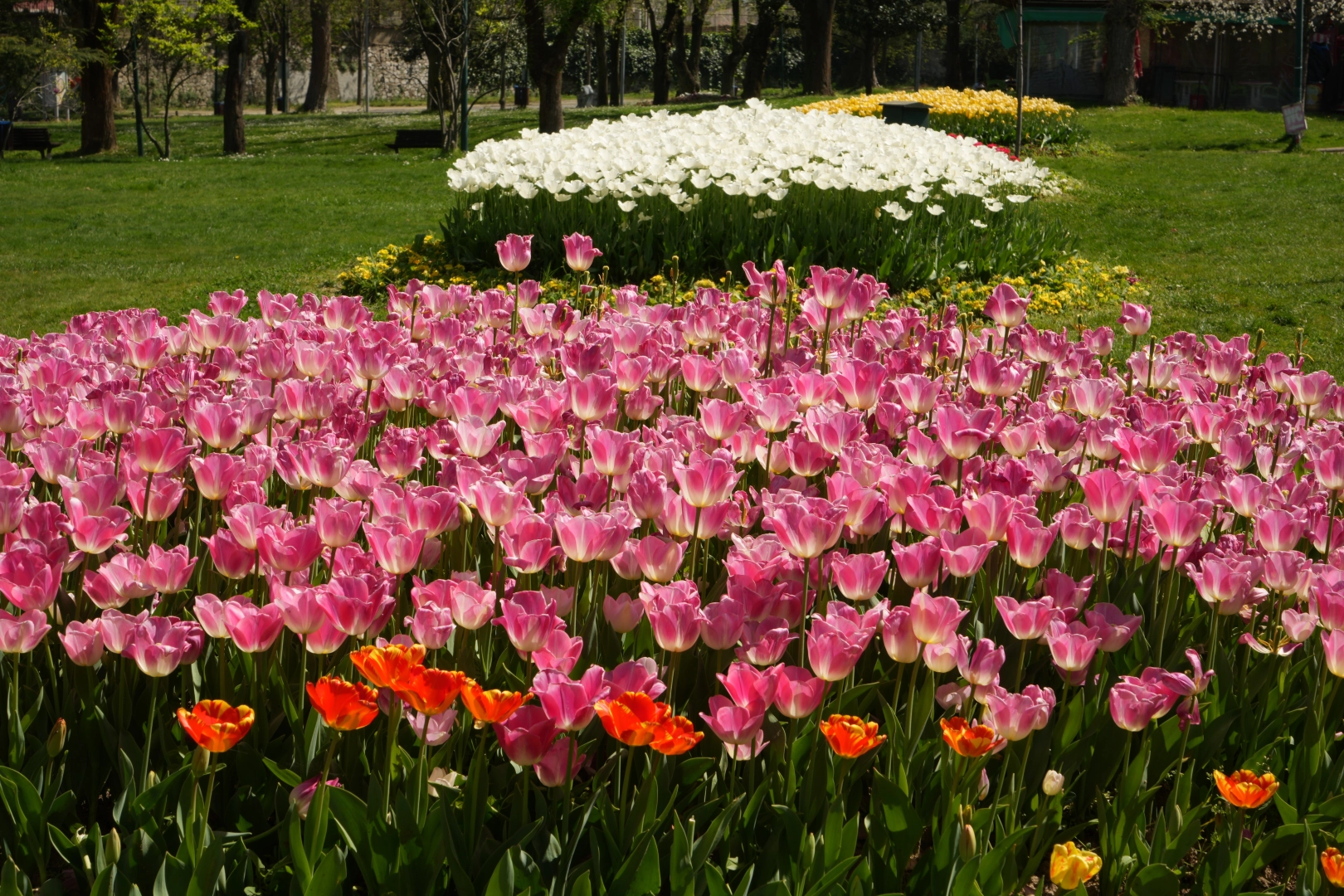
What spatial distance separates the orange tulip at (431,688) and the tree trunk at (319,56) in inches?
1669

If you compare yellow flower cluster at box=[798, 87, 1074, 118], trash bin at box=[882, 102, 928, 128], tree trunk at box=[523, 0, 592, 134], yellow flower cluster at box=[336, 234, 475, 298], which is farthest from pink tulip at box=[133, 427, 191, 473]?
yellow flower cluster at box=[798, 87, 1074, 118]

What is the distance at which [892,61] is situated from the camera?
58000 mm

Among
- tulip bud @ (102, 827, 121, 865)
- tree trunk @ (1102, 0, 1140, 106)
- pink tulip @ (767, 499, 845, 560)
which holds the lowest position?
tulip bud @ (102, 827, 121, 865)

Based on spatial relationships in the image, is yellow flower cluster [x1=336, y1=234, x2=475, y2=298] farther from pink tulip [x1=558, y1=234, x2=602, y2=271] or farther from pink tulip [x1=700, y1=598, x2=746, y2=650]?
pink tulip [x1=700, y1=598, x2=746, y2=650]

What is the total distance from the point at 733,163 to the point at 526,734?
796cm

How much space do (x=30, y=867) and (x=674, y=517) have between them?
118 cm

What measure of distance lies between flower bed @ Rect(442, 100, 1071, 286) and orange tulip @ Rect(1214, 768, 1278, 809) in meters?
6.89

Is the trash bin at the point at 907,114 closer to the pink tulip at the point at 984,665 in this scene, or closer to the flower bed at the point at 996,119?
the flower bed at the point at 996,119

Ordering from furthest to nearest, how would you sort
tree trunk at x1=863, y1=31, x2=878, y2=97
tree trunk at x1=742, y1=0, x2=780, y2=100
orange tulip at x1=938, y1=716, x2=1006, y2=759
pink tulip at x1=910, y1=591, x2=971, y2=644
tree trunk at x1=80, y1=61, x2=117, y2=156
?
tree trunk at x1=863, y1=31, x2=878, y2=97, tree trunk at x1=742, y1=0, x2=780, y2=100, tree trunk at x1=80, y1=61, x2=117, y2=156, pink tulip at x1=910, y1=591, x2=971, y2=644, orange tulip at x1=938, y1=716, x2=1006, y2=759

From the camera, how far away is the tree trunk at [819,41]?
33188mm

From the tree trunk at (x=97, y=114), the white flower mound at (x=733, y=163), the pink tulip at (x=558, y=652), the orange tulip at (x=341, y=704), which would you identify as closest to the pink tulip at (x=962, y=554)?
the pink tulip at (x=558, y=652)

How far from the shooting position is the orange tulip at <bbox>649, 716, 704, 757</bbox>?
1.56 meters

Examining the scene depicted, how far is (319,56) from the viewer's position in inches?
1652

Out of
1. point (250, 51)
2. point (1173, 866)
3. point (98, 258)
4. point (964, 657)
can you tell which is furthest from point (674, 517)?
point (250, 51)
